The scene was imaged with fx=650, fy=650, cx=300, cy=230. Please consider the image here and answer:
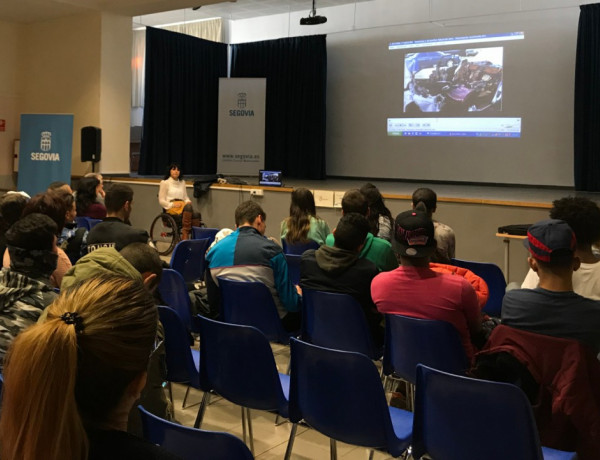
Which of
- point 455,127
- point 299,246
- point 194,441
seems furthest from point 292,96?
point 194,441

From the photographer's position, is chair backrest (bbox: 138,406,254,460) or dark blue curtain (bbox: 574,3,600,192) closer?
chair backrest (bbox: 138,406,254,460)

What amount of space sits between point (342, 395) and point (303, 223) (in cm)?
304

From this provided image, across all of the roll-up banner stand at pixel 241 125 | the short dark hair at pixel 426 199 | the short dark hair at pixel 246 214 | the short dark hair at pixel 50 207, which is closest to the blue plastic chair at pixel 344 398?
the short dark hair at pixel 246 214

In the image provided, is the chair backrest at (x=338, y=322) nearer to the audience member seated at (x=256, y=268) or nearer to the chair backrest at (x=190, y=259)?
the audience member seated at (x=256, y=268)

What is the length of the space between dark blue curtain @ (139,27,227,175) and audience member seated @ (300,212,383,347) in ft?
35.3

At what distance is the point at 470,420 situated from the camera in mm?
2078

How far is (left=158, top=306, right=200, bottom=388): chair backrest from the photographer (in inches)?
114

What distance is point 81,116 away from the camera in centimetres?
1031

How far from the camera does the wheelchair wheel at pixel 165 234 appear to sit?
28.6 ft

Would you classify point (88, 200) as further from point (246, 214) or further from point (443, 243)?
point (443, 243)

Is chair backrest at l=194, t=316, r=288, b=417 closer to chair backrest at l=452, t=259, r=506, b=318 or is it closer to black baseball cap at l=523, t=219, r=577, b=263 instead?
black baseball cap at l=523, t=219, r=577, b=263

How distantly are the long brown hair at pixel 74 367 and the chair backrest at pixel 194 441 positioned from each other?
50 centimetres

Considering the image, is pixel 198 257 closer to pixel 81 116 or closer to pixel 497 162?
pixel 81 116

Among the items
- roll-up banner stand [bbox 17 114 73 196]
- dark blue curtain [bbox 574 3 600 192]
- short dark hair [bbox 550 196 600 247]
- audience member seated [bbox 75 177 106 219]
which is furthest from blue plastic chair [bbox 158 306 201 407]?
dark blue curtain [bbox 574 3 600 192]
